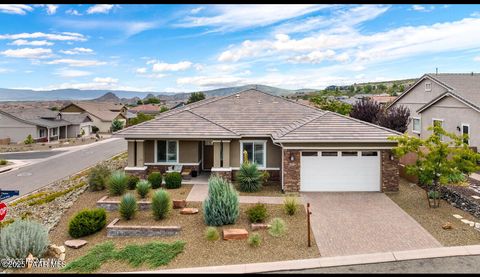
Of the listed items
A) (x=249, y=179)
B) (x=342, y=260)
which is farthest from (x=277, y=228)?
(x=249, y=179)

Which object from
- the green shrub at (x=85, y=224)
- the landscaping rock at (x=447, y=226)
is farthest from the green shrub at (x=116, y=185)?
the landscaping rock at (x=447, y=226)

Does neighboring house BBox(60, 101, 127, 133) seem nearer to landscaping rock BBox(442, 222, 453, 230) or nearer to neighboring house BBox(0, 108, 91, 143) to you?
neighboring house BBox(0, 108, 91, 143)

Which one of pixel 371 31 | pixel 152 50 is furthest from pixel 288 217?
pixel 152 50

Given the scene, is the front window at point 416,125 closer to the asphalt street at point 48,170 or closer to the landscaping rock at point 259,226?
the landscaping rock at point 259,226

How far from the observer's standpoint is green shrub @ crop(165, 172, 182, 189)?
54.3ft

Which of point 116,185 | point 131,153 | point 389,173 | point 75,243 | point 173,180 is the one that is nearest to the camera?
point 75,243

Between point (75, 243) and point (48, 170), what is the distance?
19.3m

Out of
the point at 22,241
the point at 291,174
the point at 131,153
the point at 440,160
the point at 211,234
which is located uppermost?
the point at 440,160

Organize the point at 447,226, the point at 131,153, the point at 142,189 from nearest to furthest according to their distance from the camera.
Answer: the point at 447,226
the point at 142,189
the point at 131,153

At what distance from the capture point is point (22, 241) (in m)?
9.48

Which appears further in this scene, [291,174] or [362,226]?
[291,174]

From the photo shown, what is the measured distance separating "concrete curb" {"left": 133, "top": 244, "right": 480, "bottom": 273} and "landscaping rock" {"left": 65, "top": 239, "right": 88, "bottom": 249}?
11.8ft

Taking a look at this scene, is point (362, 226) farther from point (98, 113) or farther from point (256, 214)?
point (98, 113)

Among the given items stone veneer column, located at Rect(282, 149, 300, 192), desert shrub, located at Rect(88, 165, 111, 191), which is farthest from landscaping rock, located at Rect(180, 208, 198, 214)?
desert shrub, located at Rect(88, 165, 111, 191)
